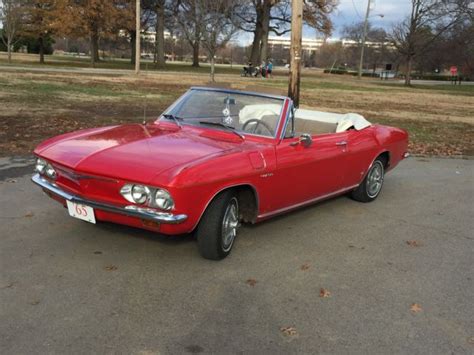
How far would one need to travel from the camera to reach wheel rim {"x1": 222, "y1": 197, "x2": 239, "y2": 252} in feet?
13.9

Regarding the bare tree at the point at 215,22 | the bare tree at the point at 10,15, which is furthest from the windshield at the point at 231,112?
the bare tree at the point at 10,15

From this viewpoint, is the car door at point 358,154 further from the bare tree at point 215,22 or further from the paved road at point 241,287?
the bare tree at point 215,22

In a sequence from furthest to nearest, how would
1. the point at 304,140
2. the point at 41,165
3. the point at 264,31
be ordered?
the point at 264,31 → the point at 304,140 → the point at 41,165

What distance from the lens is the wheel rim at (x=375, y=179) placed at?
651cm

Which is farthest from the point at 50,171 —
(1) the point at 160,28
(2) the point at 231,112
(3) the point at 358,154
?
(1) the point at 160,28

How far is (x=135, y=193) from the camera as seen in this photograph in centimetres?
378

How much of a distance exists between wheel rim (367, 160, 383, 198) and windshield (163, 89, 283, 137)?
1.99 metres

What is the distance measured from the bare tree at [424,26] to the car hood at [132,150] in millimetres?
49915

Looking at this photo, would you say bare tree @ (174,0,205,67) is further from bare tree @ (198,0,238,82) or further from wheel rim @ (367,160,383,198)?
wheel rim @ (367,160,383,198)

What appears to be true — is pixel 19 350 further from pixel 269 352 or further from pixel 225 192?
pixel 225 192

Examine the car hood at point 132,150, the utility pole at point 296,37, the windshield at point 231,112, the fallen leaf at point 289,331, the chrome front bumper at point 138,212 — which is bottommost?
the fallen leaf at point 289,331

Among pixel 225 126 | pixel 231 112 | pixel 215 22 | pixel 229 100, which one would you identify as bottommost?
pixel 225 126

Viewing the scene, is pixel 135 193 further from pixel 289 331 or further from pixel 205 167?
pixel 289 331

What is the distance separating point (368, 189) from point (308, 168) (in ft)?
5.82
